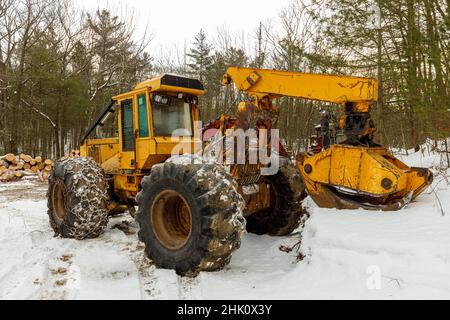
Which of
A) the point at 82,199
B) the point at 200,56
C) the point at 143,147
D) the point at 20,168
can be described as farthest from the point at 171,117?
the point at 200,56

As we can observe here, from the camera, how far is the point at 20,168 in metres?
15.7

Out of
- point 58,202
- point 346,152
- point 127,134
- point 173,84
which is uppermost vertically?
point 173,84

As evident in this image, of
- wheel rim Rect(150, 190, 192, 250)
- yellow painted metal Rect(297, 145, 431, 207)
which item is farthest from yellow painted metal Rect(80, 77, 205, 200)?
yellow painted metal Rect(297, 145, 431, 207)

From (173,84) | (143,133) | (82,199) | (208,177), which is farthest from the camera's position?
(143,133)

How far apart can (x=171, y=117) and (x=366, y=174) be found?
10.5 feet

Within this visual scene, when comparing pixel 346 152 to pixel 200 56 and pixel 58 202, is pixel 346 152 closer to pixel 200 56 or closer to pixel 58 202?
pixel 58 202

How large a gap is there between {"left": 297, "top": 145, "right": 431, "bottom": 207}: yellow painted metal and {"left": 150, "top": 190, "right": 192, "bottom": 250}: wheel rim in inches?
68.5

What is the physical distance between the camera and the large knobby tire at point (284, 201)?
557 cm

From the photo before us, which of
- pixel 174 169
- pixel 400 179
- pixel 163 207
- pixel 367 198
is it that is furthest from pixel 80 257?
pixel 400 179

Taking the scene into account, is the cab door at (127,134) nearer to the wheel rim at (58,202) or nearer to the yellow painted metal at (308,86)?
the wheel rim at (58,202)

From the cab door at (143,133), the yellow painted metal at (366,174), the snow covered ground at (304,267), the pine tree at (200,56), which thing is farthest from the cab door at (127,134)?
the pine tree at (200,56)
